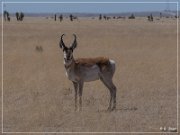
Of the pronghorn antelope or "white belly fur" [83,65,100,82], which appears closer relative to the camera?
the pronghorn antelope

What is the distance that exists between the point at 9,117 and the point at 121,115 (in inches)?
87.7

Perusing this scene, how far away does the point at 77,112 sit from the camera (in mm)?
12750

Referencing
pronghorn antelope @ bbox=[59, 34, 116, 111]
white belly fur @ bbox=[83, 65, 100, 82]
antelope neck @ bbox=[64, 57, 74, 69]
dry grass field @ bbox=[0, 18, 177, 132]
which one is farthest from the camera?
white belly fur @ bbox=[83, 65, 100, 82]

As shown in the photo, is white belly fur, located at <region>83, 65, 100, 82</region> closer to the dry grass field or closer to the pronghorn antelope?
the pronghorn antelope

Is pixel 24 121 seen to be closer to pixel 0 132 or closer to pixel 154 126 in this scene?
pixel 0 132

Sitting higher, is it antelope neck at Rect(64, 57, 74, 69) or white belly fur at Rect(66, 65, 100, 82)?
antelope neck at Rect(64, 57, 74, 69)

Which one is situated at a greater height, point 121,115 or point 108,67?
point 108,67

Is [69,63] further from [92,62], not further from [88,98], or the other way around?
[88,98]

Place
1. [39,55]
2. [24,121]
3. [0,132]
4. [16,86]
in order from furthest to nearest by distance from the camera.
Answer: [39,55] → [16,86] → [24,121] → [0,132]

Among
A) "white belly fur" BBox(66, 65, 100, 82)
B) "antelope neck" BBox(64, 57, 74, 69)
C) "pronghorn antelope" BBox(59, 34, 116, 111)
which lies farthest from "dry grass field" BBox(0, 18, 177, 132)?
"antelope neck" BBox(64, 57, 74, 69)

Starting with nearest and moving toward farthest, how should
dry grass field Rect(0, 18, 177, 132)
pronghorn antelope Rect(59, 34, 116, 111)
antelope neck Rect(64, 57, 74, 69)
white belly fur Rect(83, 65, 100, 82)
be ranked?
dry grass field Rect(0, 18, 177, 132) < antelope neck Rect(64, 57, 74, 69) < pronghorn antelope Rect(59, 34, 116, 111) < white belly fur Rect(83, 65, 100, 82)

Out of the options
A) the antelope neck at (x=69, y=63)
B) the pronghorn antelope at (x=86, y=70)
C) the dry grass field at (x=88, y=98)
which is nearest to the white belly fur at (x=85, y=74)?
the pronghorn antelope at (x=86, y=70)

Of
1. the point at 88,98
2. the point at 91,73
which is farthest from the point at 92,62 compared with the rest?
the point at 88,98

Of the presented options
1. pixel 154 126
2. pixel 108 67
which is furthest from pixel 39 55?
pixel 154 126
